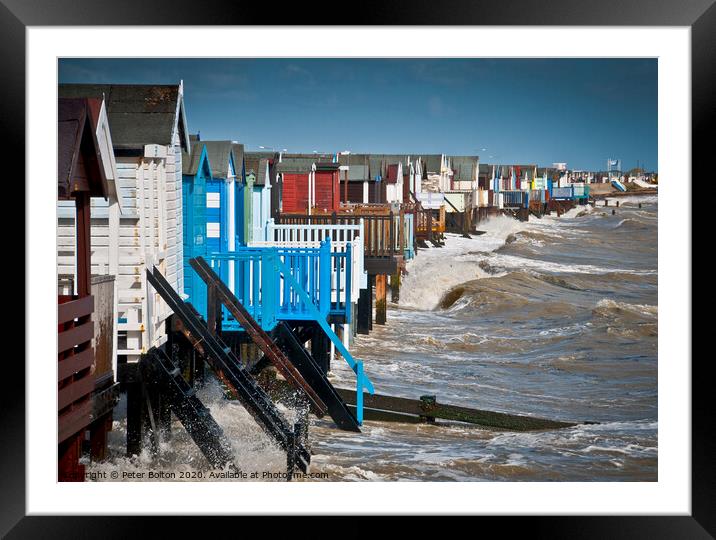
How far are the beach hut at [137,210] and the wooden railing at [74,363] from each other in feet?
3.77

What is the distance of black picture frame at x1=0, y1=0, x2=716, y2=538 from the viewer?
8.05m

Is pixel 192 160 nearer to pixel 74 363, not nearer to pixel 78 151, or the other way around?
pixel 78 151

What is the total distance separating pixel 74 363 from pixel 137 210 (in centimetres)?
216

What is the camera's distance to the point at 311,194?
28328 mm

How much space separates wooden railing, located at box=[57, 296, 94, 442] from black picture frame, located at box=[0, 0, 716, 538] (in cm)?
33

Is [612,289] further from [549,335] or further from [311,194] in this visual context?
[311,194]

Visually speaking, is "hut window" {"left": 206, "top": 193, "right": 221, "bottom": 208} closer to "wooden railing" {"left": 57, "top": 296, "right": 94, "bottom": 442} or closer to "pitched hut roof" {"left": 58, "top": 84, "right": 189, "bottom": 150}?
"pitched hut roof" {"left": 58, "top": 84, "right": 189, "bottom": 150}

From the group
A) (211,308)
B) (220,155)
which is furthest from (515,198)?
(211,308)

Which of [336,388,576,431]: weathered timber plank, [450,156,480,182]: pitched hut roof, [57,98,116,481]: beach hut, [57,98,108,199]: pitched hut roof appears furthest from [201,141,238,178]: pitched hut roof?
[450,156,480,182]: pitched hut roof

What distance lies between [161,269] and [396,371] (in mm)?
7994
